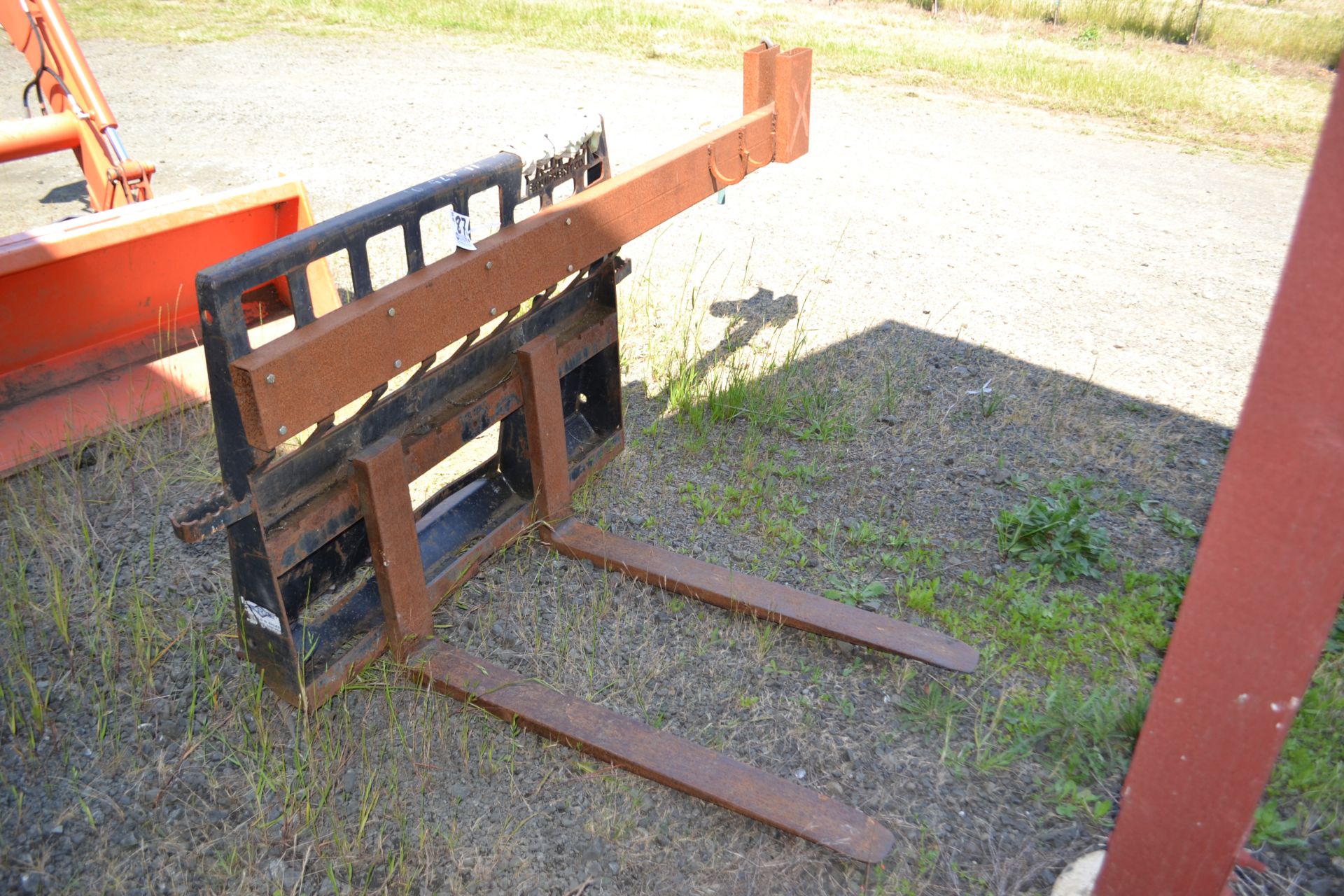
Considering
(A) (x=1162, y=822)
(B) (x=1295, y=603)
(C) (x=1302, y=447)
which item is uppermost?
(C) (x=1302, y=447)

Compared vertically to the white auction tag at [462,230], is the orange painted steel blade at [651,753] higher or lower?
lower

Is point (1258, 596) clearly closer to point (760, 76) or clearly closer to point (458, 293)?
point (458, 293)

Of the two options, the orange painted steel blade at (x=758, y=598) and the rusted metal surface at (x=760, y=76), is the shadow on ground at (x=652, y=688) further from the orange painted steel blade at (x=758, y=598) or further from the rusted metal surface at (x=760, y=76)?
the rusted metal surface at (x=760, y=76)

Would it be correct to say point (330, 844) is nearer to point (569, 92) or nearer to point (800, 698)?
point (800, 698)

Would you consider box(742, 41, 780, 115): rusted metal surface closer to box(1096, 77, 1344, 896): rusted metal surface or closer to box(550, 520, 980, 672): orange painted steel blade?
box(550, 520, 980, 672): orange painted steel blade

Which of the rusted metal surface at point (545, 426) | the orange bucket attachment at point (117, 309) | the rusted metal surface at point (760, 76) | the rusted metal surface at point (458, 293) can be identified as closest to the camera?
the rusted metal surface at point (458, 293)

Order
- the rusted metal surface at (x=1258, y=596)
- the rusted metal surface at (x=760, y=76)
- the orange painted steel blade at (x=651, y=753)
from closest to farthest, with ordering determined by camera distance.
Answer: the rusted metal surface at (x=1258, y=596), the orange painted steel blade at (x=651, y=753), the rusted metal surface at (x=760, y=76)

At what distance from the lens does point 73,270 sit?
3635mm

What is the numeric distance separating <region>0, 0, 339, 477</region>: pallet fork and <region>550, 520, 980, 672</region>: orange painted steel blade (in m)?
1.88

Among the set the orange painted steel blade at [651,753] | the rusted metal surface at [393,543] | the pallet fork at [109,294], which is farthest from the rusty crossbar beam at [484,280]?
the pallet fork at [109,294]

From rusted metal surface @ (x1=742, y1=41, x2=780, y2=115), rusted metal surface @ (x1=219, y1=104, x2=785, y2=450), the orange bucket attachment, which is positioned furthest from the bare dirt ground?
rusted metal surface @ (x1=742, y1=41, x2=780, y2=115)

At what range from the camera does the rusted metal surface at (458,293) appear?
78.5 inches

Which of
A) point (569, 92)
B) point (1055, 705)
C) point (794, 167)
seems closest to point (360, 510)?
point (1055, 705)

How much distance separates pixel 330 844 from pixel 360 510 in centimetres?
80
